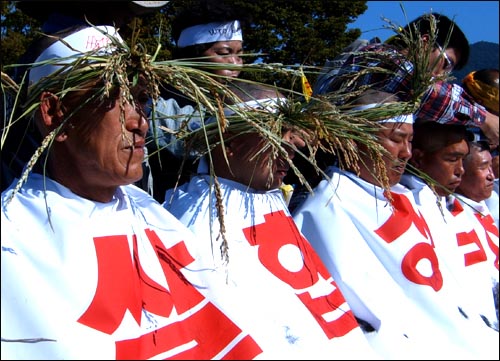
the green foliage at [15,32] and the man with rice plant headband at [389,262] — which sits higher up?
the green foliage at [15,32]

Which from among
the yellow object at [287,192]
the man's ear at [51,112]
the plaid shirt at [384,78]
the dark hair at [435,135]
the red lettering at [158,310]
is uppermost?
the plaid shirt at [384,78]

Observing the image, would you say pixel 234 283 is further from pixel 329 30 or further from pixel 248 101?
pixel 329 30

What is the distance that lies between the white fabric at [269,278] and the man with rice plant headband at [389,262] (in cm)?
17

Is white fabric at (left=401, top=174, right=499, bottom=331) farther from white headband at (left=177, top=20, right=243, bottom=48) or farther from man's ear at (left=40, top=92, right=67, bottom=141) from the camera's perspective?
man's ear at (left=40, top=92, right=67, bottom=141)

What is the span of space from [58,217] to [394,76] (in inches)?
73.7

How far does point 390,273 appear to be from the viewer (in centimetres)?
314

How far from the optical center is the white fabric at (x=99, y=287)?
1847mm

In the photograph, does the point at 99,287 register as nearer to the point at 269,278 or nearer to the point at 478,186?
the point at 269,278

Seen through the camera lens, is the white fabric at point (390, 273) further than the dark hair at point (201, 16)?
No

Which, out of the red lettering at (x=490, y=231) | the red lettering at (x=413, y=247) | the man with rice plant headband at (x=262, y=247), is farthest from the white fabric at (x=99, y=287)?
the red lettering at (x=490, y=231)

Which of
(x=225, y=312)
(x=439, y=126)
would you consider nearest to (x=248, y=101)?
(x=225, y=312)

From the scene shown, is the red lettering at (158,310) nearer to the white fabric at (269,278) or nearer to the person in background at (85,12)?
the white fabric at (269,278)

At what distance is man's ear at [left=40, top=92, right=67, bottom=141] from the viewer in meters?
2.12

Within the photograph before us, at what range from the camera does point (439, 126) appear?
3945 millimetres
